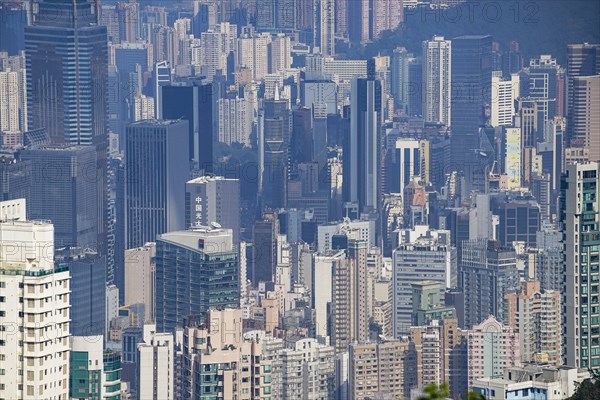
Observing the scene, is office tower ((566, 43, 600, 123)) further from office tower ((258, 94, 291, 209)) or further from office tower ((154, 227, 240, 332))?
office tower ((154, 227, 240, 332))

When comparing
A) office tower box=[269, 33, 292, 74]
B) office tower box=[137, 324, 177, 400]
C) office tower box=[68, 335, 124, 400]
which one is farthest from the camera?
office tower box=[269, 33, 292, 74]

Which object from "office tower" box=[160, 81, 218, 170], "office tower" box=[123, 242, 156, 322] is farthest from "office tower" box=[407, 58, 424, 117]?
"office tower" box=[123, 242, 156, 322]

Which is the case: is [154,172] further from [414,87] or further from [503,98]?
[503,98]

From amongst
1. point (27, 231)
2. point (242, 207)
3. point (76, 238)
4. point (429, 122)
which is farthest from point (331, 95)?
point (27, 231)

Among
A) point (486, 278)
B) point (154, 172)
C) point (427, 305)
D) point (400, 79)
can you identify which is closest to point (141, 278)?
point (427, 305)

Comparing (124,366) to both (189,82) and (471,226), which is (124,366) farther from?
(189,82)
